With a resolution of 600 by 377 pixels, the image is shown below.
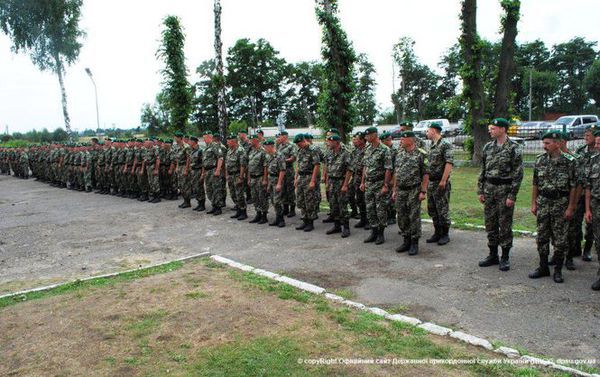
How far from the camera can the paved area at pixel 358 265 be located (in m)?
4.38

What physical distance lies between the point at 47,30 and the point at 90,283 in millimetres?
30630

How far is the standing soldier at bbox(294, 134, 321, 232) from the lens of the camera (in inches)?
343

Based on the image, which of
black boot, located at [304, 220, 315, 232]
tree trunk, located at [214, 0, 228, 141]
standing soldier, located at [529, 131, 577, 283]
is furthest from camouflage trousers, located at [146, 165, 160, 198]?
standing soldier, located at [529, 131, 577, 283]

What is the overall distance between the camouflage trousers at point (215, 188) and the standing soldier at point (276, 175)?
1706mm

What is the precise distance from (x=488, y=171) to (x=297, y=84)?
56789 mm

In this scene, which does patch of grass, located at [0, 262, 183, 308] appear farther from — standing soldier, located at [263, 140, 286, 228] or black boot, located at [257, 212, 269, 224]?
black boot, located at [257, 212, 269, 224]

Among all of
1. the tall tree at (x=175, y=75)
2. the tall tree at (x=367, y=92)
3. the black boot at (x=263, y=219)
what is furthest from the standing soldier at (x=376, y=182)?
the tall tree at (x=367, y=92)

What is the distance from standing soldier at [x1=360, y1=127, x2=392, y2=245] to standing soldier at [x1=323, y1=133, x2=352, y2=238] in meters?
0.54

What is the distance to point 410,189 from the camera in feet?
22.8

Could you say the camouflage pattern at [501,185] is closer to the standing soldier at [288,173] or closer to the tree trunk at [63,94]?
the standing soldier at [288,173]

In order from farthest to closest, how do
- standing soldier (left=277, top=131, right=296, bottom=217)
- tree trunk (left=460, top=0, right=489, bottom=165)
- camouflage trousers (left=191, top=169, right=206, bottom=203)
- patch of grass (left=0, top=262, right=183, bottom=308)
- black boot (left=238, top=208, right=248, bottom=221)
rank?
tree trunk (left=460, top=0, right=489, bottom=165) < camouflage trousers (left=191, top=169, right=206, bottom=203) < black boot (left=238, top=208, right=248, bottom=221) < standing soldier (left=277, top=131, right=296, bottom=217) < patch of grass (left=0, top=262, right=183, bottom=308)

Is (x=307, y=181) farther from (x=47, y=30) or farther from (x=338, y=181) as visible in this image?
(x=47, y=30)

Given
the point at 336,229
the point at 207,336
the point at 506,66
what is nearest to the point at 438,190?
the point at 336,229

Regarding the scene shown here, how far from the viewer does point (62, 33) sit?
3114 cm
